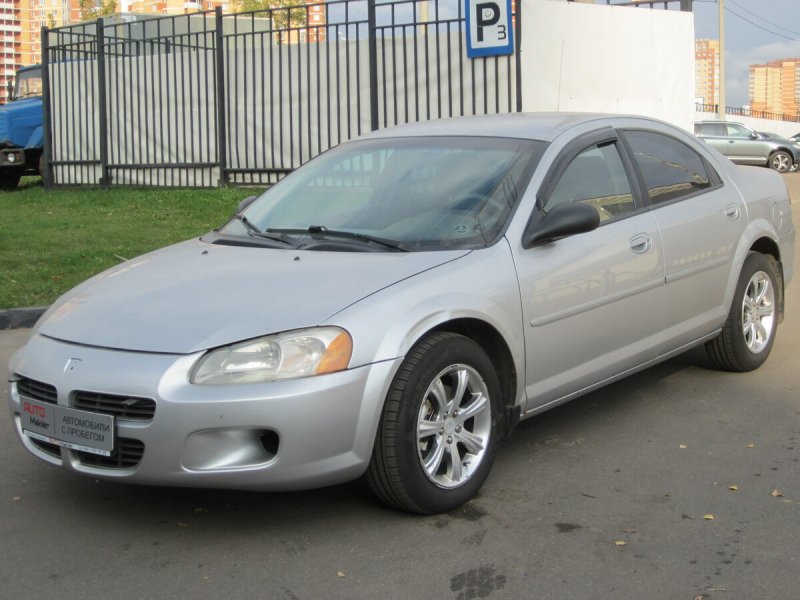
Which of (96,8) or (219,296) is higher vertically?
(96,8)

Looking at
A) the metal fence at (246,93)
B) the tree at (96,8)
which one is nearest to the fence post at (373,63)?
the metal fence at (246,93)

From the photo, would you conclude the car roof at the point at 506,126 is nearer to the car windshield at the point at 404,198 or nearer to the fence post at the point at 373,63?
the car windshield at the point at 404,198

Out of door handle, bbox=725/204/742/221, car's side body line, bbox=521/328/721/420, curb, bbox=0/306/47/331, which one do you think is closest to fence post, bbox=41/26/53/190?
curb, bbox=0/306/47/331

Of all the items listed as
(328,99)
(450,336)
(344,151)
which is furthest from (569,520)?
(328,99)

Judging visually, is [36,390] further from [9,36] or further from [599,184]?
[9,36]

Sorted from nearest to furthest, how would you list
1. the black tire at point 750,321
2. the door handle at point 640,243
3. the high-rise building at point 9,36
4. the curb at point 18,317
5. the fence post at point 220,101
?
the door handle at point 640,243, the black tire at point 750,321, the curb at point 18,317, the fence post at point 220,101, the high-rise building at point 9,36

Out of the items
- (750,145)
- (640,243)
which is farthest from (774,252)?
(750,145)

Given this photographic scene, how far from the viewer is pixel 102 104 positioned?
55.1 ft

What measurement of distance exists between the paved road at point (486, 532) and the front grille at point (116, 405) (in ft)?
1.69

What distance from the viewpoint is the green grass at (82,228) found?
922 cm

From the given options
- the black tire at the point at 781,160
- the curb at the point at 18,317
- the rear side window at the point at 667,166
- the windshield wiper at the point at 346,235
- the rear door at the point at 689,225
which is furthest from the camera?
the black tire at the point at 781,160

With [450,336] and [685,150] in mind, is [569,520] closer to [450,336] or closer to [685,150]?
[450,336]

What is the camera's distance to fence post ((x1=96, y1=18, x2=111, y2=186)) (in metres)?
16.7

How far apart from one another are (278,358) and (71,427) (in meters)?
0.81
